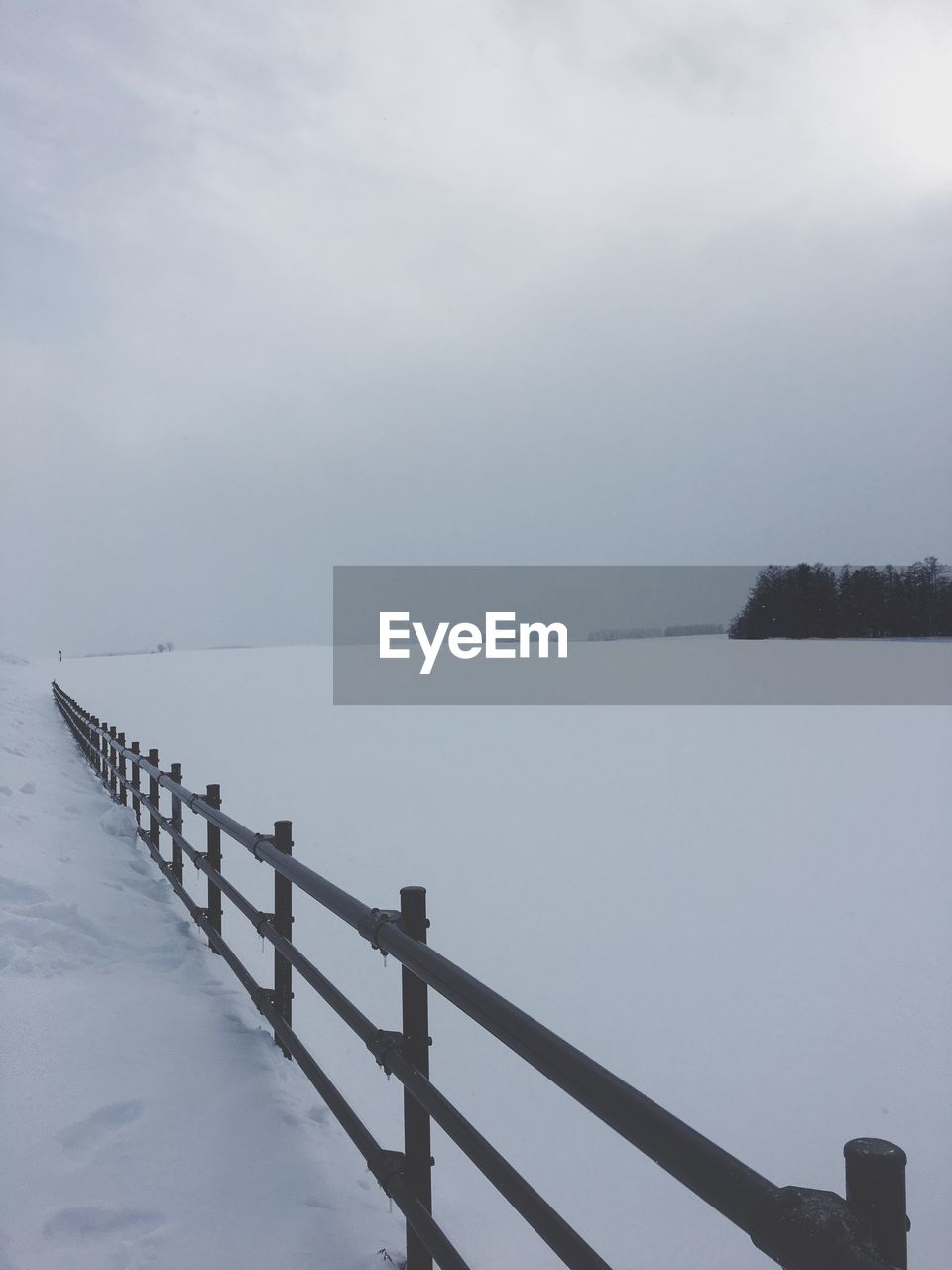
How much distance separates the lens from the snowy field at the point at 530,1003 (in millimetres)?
3324

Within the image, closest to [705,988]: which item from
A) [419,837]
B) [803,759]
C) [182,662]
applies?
[419,837]

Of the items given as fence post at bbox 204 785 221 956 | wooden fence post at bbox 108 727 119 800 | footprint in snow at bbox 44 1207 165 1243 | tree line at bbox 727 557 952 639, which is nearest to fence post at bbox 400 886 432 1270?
footprint in snow at bbox 44 1207 165 1243

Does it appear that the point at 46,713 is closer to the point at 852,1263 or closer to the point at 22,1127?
the point at 22,1127

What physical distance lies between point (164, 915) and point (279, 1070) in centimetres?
279

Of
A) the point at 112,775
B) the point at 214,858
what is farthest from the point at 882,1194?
the point at 112,775

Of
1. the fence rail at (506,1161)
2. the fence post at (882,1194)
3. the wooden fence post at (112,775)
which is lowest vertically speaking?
the wooden fence post at (112,775)

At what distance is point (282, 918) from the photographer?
13.3ft

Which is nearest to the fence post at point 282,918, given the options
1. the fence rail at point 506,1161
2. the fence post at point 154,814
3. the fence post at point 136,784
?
the fence rail at point 506,1161

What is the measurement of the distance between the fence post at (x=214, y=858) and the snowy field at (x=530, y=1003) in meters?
0.29

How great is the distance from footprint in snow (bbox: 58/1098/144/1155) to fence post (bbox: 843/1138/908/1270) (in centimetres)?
311

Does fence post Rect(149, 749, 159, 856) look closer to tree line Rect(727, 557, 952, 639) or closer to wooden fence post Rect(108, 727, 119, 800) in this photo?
wooden fence post Rect(108, 727, 119, 800)

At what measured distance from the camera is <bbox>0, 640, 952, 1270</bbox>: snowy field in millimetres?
3324

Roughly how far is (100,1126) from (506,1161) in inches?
80.9

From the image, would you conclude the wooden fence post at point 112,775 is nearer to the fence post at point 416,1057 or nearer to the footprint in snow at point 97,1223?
the footprint in snow at point 97,1223
